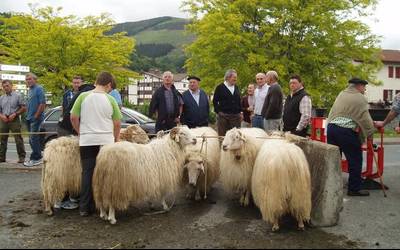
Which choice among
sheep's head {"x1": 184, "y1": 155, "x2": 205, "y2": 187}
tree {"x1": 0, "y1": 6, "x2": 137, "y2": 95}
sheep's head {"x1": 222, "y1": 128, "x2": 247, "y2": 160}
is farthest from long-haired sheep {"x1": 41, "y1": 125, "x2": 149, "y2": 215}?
tree {"x1": 0, "y1": 6, "x2": 137, "y2": 95}

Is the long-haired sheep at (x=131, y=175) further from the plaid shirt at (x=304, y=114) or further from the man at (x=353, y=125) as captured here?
the man at (x=353, y=125)

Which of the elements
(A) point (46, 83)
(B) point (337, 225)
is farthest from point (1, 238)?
(A) point (46, 83)

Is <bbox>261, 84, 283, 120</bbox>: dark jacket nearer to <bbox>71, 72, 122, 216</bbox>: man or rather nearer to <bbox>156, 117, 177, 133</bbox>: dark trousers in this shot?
<bbox>156, 117, 177, 133</bbox>: dark trousers

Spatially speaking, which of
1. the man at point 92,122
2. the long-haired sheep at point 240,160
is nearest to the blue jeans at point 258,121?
the long-haired sheep at point 240,160

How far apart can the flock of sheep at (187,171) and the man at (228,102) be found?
5.14 ft

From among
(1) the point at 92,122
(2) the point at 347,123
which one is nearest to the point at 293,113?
(2) the point at 347,123

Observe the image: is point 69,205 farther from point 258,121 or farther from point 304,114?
point 258,121

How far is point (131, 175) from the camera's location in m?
6.05

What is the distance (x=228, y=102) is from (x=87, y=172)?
3765 mm

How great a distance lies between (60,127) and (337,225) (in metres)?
4.84

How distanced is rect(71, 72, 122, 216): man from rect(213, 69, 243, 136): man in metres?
3.24

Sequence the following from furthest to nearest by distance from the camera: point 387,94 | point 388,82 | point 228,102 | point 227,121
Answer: point 387,94 < point 388,82 < point 227,121 < point 228,102

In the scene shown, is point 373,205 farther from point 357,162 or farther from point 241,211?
point 241,211

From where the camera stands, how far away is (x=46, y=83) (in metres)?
27.9
